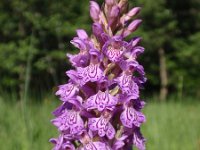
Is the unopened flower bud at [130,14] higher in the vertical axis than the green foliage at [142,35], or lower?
lower

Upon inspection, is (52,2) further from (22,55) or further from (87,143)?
(87,143)

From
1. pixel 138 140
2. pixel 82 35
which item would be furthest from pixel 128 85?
pixel 82 35

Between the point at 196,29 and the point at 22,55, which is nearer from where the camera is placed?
the point at 22,55

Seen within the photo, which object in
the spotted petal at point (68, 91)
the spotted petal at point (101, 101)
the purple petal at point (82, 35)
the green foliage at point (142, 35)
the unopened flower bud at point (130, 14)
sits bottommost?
the spotted petal at point (101, 101)

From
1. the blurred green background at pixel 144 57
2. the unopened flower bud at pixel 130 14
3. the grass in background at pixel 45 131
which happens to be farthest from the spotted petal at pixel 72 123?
the blurred green background at pixel 144 57

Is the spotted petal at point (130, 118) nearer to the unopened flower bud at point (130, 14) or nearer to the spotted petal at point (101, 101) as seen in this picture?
the spotted petal at point (101, 101)

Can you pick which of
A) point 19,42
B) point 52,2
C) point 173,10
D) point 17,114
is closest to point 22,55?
point 19,42
